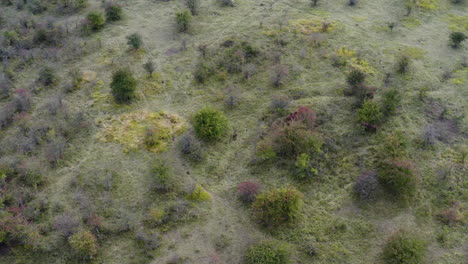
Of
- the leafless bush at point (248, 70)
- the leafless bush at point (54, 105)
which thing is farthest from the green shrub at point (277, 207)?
the leafless bush at point (54, 105)

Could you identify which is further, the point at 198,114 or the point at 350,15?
the point at 350,15

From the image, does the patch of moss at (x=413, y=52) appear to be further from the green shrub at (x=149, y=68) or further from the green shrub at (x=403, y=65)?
the green shrub at (x=149, y=68)

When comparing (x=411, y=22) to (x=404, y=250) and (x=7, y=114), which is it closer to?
(x=404, y=250)

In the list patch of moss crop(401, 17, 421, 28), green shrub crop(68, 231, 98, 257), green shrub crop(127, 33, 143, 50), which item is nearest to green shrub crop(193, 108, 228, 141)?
green shrub crop(68, 231, 98, 257)

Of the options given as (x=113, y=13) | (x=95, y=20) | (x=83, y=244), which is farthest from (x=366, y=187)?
(x=113, y=13)

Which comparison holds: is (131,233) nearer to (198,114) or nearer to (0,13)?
(198,114)

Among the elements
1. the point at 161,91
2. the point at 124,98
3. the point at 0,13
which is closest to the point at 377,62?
the point at 161,91
